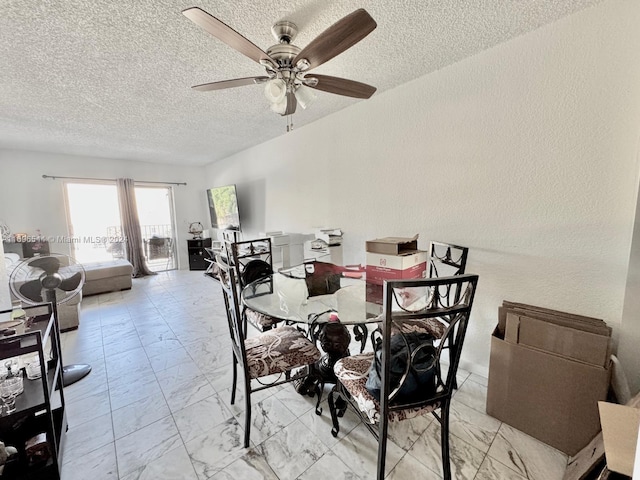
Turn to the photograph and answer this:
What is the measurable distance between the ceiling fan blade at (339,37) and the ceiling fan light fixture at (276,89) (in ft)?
0.42

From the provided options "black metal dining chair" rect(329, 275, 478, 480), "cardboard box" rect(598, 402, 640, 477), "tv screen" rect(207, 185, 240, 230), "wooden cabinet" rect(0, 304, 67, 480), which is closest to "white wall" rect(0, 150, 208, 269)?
"tv screen" rect(207, 185, 240, 230)

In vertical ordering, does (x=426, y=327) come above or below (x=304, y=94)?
below

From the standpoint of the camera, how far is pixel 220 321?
3.00 m

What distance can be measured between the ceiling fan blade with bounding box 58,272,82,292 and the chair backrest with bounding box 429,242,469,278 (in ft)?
9.01

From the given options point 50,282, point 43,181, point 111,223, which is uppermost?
point 43,181

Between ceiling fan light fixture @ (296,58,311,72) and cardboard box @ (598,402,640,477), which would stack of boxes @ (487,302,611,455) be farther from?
ceiling fan light fixture @ (296,58,311,72)

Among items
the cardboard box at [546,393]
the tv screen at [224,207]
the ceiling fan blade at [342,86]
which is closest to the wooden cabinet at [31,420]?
the ceiling fan blade at [342,86]

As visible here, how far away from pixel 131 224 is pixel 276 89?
16.2 feet

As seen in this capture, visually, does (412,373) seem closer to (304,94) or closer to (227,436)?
(227,436)

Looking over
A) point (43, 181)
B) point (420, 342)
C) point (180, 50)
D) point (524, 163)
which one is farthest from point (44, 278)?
point (43, 181)

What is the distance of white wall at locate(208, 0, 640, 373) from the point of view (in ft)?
4.63

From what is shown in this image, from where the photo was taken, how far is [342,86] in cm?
161

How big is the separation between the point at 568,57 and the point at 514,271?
128 cm

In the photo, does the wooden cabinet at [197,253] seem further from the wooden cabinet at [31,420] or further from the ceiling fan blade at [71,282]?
the wooden cabinet at [31,420]
